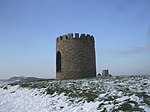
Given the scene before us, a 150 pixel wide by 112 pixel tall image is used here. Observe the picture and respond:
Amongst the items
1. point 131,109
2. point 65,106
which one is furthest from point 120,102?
point 65,106

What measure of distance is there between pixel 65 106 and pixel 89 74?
13.8m

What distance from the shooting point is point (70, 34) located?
22.6 meters

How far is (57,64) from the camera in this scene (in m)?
25.7

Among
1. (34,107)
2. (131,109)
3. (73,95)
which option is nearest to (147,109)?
(131,109)

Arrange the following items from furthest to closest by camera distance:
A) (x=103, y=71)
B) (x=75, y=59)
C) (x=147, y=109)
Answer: (x=103, y=71) → (x=75, y=59) → (x=147, y=109)

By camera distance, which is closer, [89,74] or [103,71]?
[89,74]

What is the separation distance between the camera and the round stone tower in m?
22.1

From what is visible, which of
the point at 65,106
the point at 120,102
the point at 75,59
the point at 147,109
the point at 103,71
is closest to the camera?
the point at 147,109

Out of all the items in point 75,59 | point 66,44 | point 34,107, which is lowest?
point 34,107

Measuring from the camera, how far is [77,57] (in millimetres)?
22156

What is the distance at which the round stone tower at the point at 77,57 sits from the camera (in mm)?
22094

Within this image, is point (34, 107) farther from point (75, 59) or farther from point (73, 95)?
point (75, 59)

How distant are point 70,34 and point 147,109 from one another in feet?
54.1

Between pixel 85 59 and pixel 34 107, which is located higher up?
pixel 85 59
